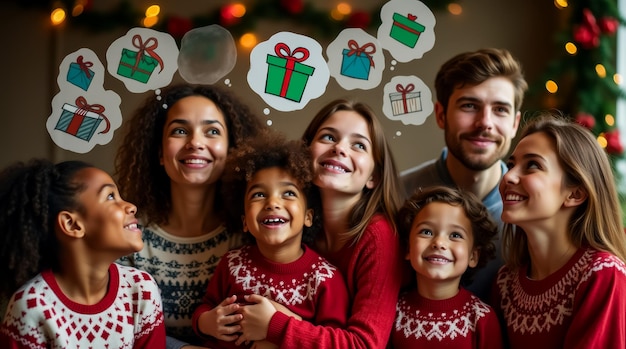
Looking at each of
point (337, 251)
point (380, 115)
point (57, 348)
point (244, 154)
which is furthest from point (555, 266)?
point (57, 348)

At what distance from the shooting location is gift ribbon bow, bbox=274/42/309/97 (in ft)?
7.05

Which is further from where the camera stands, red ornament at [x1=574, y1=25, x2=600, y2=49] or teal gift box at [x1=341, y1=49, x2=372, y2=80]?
red ornament at [x1=574, y1=25, x2=600, y2=49]

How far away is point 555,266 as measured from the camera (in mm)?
1878

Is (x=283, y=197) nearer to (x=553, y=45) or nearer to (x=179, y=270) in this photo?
(x=179, y=270)

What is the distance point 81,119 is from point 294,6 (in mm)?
927

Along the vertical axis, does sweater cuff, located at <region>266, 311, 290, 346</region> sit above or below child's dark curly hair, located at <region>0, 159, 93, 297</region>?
below

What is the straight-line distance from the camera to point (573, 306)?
1756 mm

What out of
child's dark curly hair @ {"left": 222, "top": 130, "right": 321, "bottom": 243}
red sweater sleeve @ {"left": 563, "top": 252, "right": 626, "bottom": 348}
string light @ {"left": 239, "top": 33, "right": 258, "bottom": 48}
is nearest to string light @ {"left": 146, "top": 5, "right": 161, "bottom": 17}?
string light @ {"left": 239, "top": 33, "right": 258, "bottom": 48}

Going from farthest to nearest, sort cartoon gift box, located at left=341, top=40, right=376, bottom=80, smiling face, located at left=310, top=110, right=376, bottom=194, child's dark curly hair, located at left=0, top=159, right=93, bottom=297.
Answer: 1. cartoon gift box, located at left=341, top=40, right=376, bottom=80
2. smiling face, located at left=310, top=110, right=376, bottom=194
3. child's dark curly hair, located at left=0, top=159, right=93, bottom=297

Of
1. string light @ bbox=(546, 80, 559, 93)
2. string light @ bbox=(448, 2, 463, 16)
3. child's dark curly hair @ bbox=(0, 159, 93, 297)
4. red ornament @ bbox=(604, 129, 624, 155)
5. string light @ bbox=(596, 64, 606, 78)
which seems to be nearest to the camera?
child's dark curly hair @ bbox=(0, 159, 93, 297)

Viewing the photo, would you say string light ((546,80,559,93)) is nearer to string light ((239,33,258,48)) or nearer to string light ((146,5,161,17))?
string light ((239,33,258,48))

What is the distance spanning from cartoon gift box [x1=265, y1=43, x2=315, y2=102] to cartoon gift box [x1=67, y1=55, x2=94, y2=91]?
0.58 metres

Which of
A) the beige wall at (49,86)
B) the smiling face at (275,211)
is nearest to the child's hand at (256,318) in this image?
the smiling face at (275,211)

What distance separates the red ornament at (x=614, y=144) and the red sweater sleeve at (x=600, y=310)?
1864 mm
